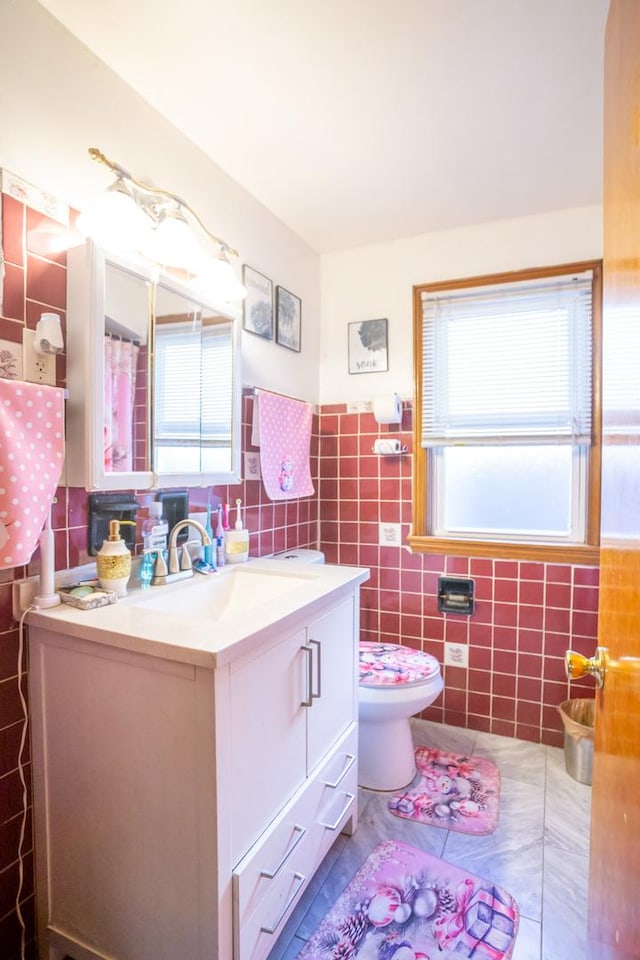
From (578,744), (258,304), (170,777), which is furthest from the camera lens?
(258,304)

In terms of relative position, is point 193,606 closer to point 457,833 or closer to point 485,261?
point 457,833

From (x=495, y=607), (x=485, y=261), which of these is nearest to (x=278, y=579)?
(x=495, y=607)

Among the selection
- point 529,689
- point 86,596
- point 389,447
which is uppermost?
point 389,447

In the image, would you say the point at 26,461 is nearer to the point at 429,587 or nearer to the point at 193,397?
the point at 193,397

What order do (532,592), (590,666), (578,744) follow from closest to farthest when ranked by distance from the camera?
1. (590,666)
2. (578,744)
3. (532,592)

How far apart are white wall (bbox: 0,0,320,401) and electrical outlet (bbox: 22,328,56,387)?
1.24 feet

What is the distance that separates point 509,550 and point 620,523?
4.84 ft

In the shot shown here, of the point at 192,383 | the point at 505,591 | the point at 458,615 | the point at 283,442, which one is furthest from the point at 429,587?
the point at 192,383

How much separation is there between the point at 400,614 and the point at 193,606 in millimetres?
1241

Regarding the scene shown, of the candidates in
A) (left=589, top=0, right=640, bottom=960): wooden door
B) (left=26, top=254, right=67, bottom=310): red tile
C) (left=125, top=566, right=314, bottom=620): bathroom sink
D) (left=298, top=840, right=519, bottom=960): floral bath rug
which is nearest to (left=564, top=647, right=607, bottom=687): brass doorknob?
(left=589, top=0, right=640, bottom=960): wooden door

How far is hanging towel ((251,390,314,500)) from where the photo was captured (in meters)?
1.91

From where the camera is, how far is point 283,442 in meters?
2.04

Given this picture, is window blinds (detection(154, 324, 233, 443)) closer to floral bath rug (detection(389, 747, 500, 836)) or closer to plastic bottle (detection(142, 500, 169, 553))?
plastic bottle (detection(142, 500, 169, 553))

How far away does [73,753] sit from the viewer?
1069 millimetres
